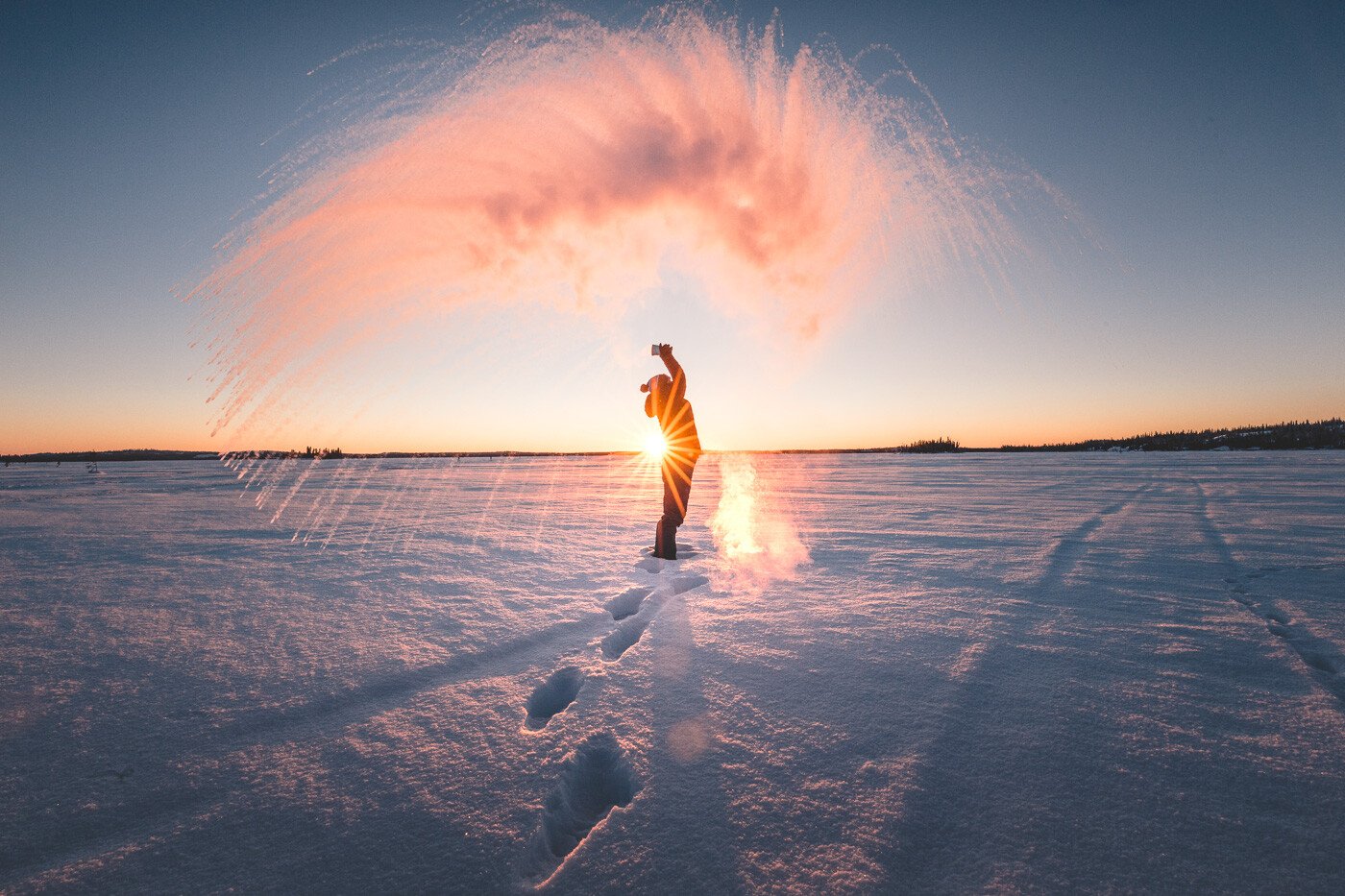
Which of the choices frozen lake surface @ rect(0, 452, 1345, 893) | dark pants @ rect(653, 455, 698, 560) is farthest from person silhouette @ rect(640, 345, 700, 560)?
frozen lake surface @ rect(0, 452, 1345, 893)

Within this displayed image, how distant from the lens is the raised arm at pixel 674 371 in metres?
5.79

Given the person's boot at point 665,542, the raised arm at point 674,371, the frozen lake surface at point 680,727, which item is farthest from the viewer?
the person's boot at point 665,542

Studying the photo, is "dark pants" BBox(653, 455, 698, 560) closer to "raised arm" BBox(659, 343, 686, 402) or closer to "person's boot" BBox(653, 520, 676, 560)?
"person's boot" BBox(653, 520, 676, 560)

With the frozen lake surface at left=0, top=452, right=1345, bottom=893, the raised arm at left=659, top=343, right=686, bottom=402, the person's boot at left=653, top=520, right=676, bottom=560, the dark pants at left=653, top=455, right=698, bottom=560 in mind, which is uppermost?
the raised arm at left=659, top=343, right=686, bottom=402

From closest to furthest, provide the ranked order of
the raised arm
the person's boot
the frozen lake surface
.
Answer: the frozen lake surface → the raised arm → the person's boot

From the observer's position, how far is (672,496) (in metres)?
6.09

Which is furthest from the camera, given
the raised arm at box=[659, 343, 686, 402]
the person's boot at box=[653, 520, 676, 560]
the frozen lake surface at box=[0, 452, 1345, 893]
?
the person's boot at box=[653, 520, 676, 560]

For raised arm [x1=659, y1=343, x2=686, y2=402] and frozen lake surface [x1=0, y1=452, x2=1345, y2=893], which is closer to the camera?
frozen lake surface [x1=0, y1=452, x2=1345, y2=893]

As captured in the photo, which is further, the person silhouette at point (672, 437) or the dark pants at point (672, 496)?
the dark pants at point (672, 496)

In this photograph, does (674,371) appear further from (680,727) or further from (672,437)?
(680,727)

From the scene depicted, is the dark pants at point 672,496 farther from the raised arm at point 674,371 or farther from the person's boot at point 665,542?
the raised arm at point 674,371

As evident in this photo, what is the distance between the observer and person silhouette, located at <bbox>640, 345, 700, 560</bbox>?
19.1ft

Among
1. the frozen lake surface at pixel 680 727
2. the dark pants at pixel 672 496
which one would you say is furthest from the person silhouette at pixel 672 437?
the frozen lake surface at pixel 680 727

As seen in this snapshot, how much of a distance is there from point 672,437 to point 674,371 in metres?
0.75
